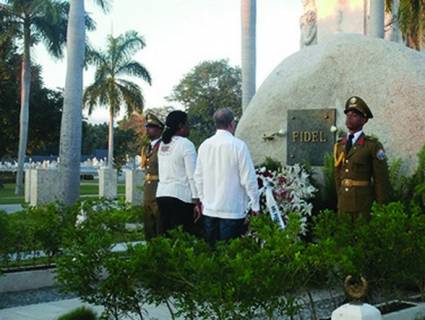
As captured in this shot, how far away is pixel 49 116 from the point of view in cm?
4094

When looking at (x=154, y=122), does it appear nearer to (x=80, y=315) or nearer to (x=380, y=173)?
(x=380, y=173)

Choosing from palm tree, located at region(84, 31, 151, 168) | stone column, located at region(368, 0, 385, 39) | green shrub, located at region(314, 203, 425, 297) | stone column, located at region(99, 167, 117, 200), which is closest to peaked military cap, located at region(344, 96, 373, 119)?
green shrub, located at region(314, 203, 425, 297)

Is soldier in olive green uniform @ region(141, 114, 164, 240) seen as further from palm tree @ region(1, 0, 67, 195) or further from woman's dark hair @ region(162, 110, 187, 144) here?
palm tree @ region(1, 0, 67, 195)

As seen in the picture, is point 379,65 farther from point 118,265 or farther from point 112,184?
point 112,184

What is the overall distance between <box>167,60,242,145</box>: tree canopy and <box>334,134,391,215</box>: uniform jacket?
175ft

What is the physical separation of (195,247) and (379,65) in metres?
4.40

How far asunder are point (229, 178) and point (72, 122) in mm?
8854

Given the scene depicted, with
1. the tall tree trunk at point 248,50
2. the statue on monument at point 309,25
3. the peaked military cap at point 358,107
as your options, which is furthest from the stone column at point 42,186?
the peaked military cap at point 358,107

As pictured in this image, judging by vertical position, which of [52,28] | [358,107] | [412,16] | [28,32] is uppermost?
[52,28]

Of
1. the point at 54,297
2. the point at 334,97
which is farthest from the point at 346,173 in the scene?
the point at 54,297

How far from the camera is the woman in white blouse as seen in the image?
21.8 ft

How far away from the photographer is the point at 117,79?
40562 mm

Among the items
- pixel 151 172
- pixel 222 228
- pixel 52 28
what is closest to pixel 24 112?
pixel 52 28

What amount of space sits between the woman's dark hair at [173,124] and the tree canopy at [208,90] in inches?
2082
